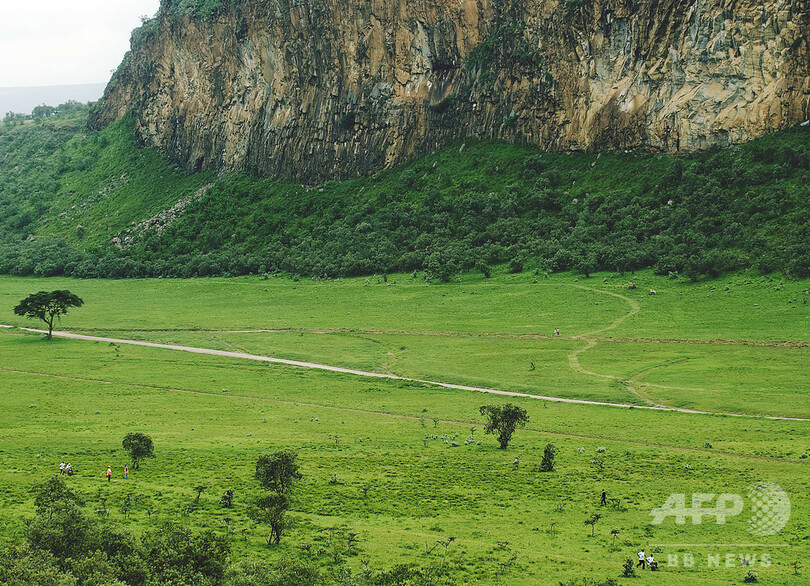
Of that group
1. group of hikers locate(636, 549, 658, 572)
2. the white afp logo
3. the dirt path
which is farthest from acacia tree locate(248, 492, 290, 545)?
the dirt path

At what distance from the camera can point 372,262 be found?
134500 mm

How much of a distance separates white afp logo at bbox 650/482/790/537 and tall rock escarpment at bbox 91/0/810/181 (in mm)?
79662

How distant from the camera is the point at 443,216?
456 ft

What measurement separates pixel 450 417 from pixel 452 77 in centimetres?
9669

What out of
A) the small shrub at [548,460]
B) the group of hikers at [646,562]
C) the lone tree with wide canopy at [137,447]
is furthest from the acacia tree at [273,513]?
the small shrub at [548,460]

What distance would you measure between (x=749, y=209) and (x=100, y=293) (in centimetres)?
9515

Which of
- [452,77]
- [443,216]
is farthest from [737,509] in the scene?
[452,77]

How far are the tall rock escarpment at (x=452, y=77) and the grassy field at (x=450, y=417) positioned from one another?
29.0 m

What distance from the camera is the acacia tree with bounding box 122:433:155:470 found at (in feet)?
A: 174

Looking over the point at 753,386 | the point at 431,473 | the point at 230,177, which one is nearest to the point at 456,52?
the point at 230,177

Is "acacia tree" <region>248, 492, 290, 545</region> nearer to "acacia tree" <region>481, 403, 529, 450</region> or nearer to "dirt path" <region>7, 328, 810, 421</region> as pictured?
"acacia tree" <region>481, 403, 529, 450</region>

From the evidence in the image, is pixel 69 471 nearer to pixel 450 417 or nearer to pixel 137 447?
pixel 137 447

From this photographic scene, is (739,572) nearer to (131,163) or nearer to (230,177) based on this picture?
(230,177)

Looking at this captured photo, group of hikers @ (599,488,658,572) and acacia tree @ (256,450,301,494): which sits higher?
acacia tree @ (256,450,301,494)
